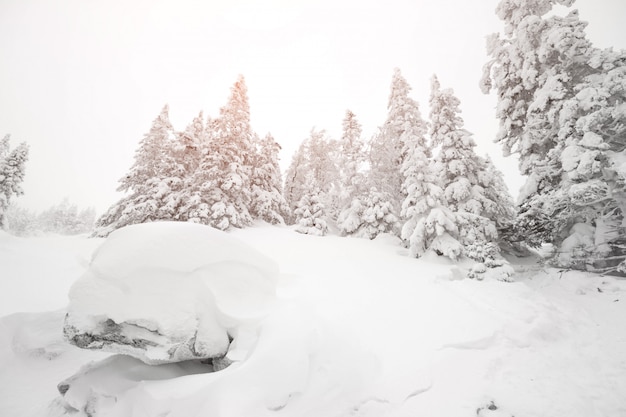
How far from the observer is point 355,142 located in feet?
72.0

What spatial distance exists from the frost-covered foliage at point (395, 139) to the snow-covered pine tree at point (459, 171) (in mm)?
2035

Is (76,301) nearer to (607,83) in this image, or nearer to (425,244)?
(425,244)

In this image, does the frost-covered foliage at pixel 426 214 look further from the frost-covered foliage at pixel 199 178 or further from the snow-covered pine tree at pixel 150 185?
the snow-covered pine tree at pixel 150 185

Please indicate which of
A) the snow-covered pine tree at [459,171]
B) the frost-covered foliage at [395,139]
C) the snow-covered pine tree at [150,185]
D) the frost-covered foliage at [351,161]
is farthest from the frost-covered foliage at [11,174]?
the snow-covered pine tree at [459,171]

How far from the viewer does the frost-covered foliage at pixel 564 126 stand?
30.6 feet

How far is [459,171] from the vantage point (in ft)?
50.5

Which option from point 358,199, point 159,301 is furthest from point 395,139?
point 159,301

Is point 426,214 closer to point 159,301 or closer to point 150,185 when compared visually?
point 159,301

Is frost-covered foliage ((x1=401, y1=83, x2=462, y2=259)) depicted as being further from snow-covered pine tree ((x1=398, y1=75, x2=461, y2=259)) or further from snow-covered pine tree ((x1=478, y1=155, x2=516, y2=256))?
snow-covered pine tree ((x1=478, y1=155, x2=516, y2=256))

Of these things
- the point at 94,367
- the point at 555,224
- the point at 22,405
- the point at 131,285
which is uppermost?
the point at 555,224

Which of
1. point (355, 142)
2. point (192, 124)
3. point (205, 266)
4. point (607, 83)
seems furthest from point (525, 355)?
point (192, 124)

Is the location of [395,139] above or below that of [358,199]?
above

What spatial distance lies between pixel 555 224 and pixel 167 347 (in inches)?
537

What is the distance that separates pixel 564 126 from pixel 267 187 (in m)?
18.4
